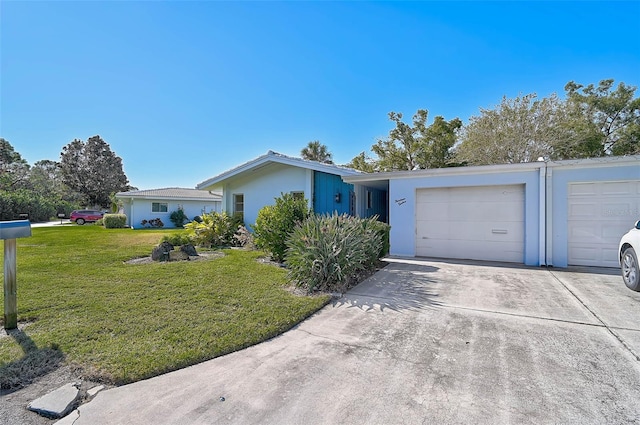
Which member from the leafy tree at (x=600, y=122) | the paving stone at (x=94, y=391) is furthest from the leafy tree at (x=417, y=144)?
the paving stone at (x=94, y=391)

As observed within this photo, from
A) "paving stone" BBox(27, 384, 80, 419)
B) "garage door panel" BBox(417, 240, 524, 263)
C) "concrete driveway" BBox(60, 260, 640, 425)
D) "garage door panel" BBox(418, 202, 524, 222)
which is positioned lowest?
"paving stone" BBox(27, 384, 80, 419)

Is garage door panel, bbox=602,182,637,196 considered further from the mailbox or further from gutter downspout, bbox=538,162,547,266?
the mailbox

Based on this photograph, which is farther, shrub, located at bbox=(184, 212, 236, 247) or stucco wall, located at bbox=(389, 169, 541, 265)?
shrub, located at bbox=(184, 212, 236, 247)

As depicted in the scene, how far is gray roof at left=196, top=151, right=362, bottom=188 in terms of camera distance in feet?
34.0

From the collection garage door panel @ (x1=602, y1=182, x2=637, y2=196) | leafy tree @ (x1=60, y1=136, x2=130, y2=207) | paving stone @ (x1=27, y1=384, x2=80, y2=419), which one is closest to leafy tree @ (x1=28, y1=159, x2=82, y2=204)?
leafy tree @ (x1=60, y1=136, x2=130, y2=207)

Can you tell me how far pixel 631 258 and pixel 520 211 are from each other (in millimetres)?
2910

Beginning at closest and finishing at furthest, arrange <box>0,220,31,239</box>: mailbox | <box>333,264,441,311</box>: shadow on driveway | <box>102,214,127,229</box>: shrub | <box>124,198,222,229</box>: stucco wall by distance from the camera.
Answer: <box>0,220,31,239</box>: mailbox < <box>333,264,441,311</box>: shadow on driveway < <box>102,214,127,229</box>: shrub < <box>124,198,222,229</box>: stucco wall

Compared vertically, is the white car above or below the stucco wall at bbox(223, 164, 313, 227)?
below

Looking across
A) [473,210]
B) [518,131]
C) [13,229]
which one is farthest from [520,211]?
[518,131]

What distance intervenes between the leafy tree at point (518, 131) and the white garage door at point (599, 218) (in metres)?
12.4

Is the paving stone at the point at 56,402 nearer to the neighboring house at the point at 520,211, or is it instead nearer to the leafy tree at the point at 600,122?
the neighboring house at the point at 520,211

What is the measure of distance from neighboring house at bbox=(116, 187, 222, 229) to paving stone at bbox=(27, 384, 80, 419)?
20430 mm

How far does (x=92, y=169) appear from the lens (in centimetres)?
3969

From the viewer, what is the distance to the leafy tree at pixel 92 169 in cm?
3906
